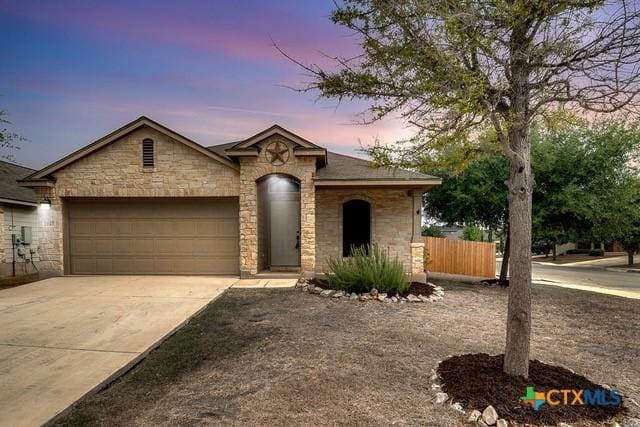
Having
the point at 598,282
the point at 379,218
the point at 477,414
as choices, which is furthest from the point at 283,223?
the point at 598,282

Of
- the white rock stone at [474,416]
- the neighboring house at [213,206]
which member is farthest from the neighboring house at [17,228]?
the white rock stone at [474,416]

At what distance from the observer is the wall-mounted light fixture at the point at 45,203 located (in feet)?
32.5

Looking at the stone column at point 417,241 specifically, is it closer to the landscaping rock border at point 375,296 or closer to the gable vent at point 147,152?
the landscaping rock border at point 375,296

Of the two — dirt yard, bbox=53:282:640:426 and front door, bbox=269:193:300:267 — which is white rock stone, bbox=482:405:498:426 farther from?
front door, bbox=269:193:300:267

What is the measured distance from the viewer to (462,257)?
42.4 feet

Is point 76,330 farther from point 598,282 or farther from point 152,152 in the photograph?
point 598,282

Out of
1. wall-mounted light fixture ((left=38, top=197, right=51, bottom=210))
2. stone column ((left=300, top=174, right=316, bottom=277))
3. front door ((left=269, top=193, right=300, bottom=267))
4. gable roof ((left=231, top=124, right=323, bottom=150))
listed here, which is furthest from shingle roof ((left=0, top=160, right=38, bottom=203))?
stone column ((left=300, top=174, right=316, bottom=277))

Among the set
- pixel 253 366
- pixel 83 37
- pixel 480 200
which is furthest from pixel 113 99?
pixel 480 200

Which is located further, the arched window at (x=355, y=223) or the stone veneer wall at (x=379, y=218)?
the arched window at (x=355, y=223)

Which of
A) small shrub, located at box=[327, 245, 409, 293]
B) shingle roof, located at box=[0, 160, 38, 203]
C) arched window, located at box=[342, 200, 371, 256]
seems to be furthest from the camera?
arched window, located at box=[342, 200, 371, 256]

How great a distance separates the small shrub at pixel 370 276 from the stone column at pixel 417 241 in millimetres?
2161

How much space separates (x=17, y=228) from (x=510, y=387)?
46.2ft

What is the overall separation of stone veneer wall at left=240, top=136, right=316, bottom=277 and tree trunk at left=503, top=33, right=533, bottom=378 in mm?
6586

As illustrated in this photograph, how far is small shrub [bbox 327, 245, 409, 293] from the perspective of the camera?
8.09 meters
